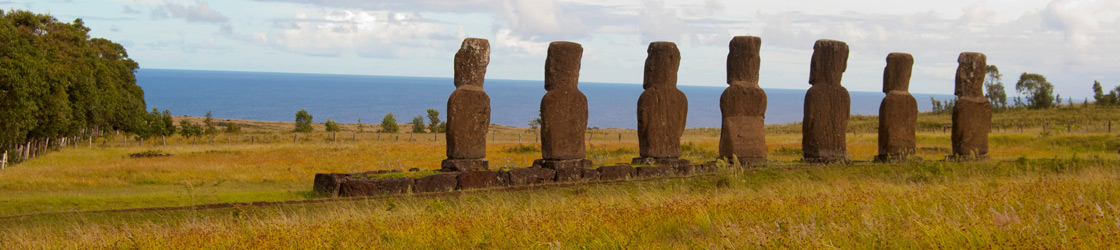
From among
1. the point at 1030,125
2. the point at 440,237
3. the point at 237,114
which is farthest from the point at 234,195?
the point at 237,114

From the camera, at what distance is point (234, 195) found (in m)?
14.8

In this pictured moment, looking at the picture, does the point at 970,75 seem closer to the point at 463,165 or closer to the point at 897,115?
the point at 897,115

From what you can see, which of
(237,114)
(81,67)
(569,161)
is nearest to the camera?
(569,161)

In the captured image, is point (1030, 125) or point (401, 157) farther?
point (1030, 125)

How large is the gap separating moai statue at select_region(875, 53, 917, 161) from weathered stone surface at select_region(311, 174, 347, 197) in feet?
40.8

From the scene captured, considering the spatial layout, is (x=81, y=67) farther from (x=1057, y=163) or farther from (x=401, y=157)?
(x=1057, y=163)

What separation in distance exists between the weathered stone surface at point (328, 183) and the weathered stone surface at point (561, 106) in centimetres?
418

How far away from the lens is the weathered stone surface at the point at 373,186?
47.4 feet

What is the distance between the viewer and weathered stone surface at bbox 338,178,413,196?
569 inches

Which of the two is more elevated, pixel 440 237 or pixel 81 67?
pixel 81 67

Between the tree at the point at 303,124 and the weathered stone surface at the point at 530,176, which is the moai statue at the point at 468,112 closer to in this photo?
the weathered stone surface at the point at 530,176

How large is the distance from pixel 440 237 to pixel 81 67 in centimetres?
3181

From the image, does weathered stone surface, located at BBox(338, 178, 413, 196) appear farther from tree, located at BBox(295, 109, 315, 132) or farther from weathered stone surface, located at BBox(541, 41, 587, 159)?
tree, located at BBox(295, 109, 315, 132)

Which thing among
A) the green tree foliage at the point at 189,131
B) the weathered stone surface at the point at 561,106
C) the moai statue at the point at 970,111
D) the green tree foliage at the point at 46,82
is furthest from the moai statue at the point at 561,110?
the green tree foliage at the point at 189,131
